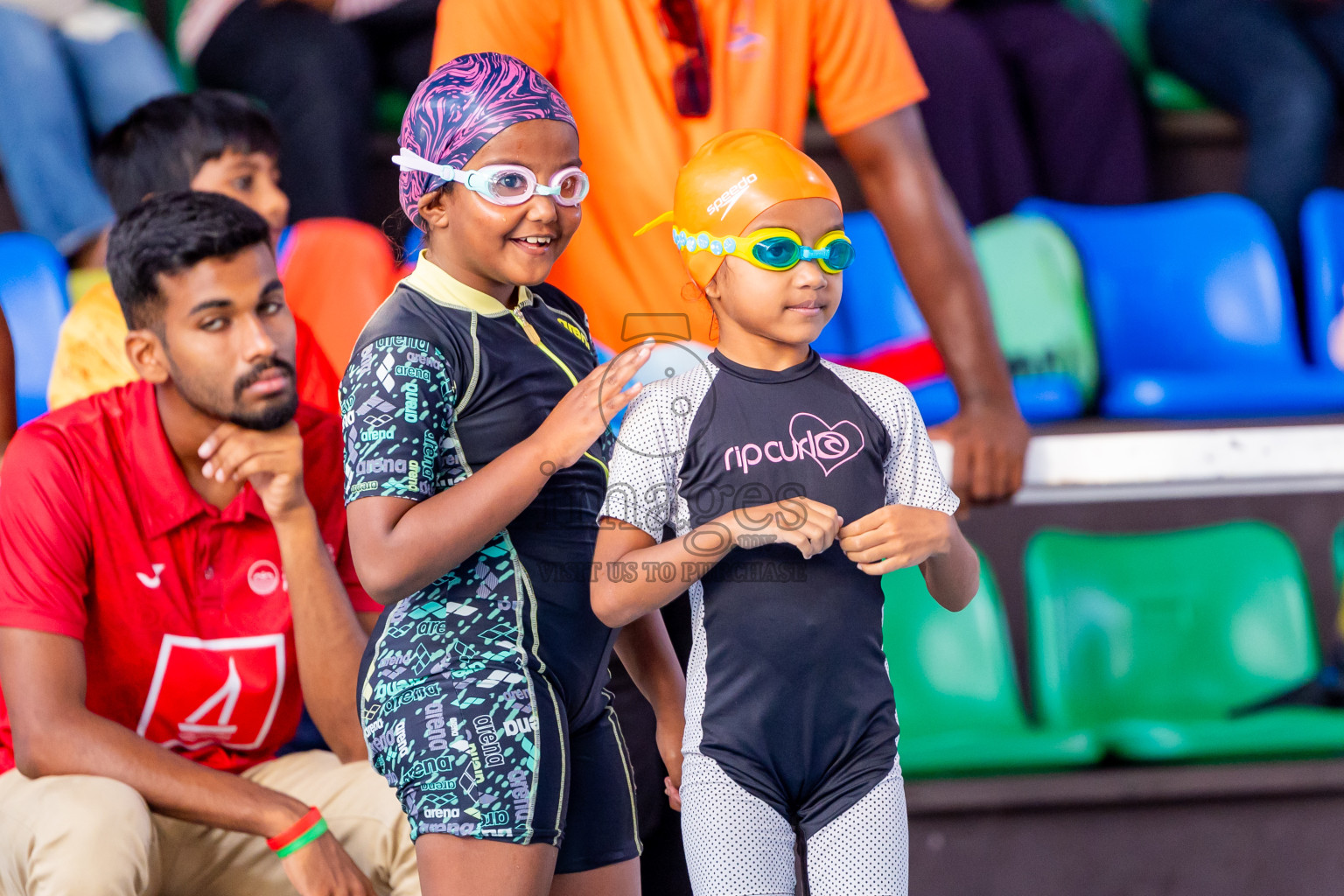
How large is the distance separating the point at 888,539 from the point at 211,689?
3.72ft

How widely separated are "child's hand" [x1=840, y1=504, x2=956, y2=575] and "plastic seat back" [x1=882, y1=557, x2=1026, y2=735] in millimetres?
1569

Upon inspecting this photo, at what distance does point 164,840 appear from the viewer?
6.28 feet

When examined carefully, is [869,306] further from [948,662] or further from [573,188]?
[573,188]

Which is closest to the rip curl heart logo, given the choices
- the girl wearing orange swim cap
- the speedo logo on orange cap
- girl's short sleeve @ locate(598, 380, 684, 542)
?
the girl wearing orange swim cap

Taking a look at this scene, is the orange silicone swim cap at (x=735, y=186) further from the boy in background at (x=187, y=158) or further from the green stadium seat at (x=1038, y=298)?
the green stadium seat at (x=1038, y=298)

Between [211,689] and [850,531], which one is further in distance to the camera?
[211,689]

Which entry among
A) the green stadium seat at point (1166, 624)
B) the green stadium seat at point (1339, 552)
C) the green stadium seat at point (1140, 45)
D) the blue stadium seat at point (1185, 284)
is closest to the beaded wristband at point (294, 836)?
the green stadium seat at point (1166, 624)

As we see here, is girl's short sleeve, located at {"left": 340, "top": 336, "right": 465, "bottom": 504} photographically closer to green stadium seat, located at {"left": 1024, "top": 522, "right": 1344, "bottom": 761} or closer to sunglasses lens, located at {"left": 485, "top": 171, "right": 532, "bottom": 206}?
sunglasses lens, located at {"left": 485, "top": 171, "right": 532, "bottom": 206}

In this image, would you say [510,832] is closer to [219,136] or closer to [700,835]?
[700,835]

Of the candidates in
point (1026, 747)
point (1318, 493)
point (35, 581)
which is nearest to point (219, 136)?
point (35, 581)

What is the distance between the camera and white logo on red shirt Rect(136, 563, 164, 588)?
196 centimetres

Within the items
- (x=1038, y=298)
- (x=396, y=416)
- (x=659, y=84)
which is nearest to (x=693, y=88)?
(x=659, y=84)

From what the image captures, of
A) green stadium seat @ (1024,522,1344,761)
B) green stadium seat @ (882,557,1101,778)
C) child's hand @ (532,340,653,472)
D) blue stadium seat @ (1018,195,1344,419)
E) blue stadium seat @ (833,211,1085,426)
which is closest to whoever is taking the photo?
child's hand @ (532,340,653,472)

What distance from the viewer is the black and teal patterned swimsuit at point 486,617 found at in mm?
1333
